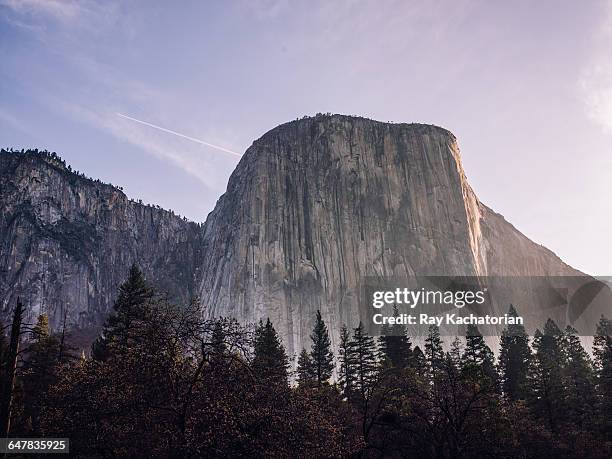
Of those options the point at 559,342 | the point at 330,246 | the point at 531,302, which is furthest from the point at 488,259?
the point at 559,342

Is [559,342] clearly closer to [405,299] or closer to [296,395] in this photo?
[296,395]

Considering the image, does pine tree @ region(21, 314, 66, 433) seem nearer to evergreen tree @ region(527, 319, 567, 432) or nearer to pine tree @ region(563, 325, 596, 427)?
evergreen tree @ region(527, 319, 567, 432)

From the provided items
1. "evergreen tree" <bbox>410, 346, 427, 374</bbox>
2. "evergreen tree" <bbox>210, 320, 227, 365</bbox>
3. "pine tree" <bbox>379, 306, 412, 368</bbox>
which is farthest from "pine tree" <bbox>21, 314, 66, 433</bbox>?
"evergreen tree" <bbox>410, 346, 427, 374</bbox>

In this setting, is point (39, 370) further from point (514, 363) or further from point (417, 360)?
point (514, 363)

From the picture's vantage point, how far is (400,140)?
481 feet

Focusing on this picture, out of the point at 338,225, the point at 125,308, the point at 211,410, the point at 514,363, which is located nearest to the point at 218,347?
the point at 211,410

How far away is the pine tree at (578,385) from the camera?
4431 centimetres

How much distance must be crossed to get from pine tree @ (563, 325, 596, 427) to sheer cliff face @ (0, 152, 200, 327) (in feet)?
375

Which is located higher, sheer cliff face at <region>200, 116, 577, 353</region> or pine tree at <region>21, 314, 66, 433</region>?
sheer cliff face at <region>200, 116, 577, 353</region>

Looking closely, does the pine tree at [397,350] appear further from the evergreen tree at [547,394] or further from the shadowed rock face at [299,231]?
the shadowed rock face at [299,231]

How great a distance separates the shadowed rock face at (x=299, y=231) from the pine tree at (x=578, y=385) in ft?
227

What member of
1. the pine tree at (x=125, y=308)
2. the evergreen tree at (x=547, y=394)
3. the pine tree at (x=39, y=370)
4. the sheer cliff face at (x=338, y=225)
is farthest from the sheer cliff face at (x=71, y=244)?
the evergreen tree at (x=547, y=394)

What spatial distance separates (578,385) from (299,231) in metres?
90.9

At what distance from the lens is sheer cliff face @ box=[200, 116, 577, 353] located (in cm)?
12800
